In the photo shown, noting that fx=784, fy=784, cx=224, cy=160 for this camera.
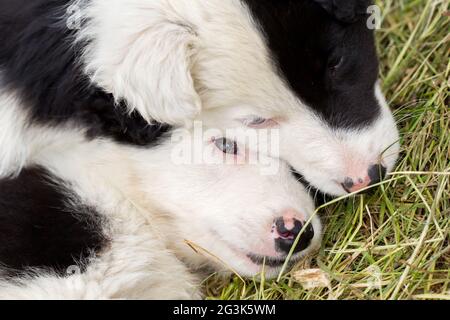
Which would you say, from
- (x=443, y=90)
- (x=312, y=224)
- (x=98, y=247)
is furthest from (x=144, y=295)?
(x=443, y=90)

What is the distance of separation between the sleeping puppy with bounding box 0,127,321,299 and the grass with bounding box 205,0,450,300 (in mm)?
140

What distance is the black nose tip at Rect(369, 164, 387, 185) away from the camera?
10.5ft

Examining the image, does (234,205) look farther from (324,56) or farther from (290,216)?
(324,56)

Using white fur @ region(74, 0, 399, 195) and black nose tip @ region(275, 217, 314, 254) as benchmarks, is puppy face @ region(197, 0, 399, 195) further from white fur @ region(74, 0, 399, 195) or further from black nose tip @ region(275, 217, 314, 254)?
black nose tip @ region(275, 217, 314, 254)

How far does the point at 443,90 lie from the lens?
3.67m

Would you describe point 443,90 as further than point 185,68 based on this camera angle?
Yes

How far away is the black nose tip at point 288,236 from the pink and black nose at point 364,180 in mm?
231

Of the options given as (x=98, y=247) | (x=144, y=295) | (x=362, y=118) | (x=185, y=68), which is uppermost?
(x=185, y=68)

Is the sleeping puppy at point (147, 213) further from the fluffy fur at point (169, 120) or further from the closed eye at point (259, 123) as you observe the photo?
the closed eye at point (259, 123)

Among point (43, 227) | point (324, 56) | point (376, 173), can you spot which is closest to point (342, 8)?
point (324, 56)

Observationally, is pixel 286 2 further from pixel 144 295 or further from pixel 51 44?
pixel 144 295

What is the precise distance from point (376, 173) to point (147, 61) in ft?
3.47

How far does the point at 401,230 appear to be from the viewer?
10.8ft
